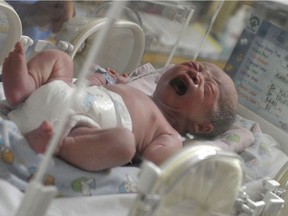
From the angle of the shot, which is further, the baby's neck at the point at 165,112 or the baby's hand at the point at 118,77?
the baby's hand at the point at 118,77

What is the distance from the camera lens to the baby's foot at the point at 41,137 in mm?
820

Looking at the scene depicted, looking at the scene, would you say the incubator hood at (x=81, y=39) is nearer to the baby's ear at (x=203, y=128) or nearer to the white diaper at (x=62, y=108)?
the white diaper at (x=62, y=108)

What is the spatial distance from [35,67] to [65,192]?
0.98ft

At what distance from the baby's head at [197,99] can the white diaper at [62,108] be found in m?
0.17

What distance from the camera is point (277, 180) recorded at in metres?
1.16

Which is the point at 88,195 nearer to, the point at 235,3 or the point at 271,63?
the point at 271,63

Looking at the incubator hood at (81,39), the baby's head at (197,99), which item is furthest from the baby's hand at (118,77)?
the baby's head at (197,99)

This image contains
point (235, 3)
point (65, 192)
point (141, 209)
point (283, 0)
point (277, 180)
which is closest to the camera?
point (141, 209)

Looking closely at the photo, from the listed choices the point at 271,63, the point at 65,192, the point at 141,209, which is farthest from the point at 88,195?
the point at 271,63

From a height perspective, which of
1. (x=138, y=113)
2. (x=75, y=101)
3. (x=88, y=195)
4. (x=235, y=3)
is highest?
(x=235, y=3)

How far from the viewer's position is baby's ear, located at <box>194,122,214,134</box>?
3.95ft

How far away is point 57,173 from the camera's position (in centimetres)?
90

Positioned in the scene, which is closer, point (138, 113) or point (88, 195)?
point (88, 195)

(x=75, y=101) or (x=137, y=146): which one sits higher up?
(x=75, y=101)
